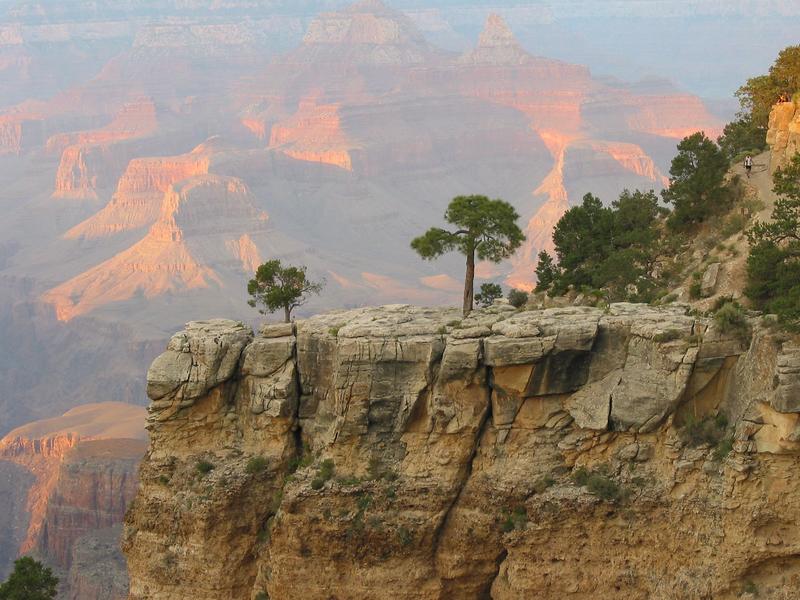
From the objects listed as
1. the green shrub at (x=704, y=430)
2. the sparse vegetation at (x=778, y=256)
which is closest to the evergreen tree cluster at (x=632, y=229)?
the sparse vegetation at (x=778, y=256)

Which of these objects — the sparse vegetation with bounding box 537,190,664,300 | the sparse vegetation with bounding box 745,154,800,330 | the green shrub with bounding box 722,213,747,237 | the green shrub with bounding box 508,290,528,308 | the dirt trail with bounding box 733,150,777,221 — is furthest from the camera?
the green shrub with bounding box 508,290,528,308

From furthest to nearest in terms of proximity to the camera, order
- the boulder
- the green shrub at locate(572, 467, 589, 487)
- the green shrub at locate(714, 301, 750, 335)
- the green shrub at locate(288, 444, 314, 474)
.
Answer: the boulder → the green shrub at locate(288, 444, 314, 474) → the green shrub at locate(572, 467, 589, 487) → the green shrub at locate(714, 301, 750, 335)

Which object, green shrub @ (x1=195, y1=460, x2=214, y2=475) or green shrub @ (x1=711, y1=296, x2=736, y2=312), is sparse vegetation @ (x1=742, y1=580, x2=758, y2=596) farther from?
green shrub @ (x1=195, y1=460, x2=214, y2=475)

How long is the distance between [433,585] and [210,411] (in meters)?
8.04

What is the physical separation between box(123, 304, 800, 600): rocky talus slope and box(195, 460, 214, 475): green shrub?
0.09 feet

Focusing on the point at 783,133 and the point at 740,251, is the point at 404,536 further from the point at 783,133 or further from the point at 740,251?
the point at 783,133

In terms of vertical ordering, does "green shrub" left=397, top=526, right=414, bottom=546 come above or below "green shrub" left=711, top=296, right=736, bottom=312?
below

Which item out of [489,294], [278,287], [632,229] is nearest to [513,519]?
[489,294]

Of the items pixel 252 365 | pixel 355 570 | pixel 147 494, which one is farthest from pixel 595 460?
pixel 147 494

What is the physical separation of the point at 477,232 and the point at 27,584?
20704mm

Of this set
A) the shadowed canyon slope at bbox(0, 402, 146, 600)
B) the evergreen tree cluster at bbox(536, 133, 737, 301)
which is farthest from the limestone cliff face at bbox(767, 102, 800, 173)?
the shadowed canyon slope at bbox(0, 402, 146, 600)

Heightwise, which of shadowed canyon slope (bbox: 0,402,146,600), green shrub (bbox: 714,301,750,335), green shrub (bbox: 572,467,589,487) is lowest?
shadowed canyon slope (bbox: 0,402,146,600)

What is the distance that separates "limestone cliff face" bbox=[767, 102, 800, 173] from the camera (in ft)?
155

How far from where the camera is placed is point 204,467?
38938 mm
